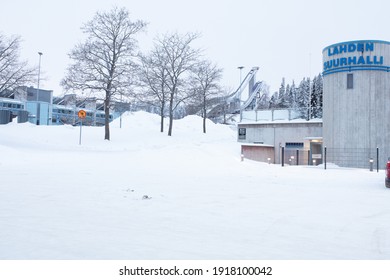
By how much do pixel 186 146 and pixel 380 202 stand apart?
19.3 m

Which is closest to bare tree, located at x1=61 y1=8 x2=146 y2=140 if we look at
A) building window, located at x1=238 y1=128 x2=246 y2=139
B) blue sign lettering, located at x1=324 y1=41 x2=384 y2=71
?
building window, located at x1=238 y1=128 x2=246 y2=139

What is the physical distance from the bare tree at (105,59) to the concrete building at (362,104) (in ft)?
57.0

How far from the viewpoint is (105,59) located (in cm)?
2866

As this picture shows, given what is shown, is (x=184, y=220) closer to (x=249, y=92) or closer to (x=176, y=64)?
(x=176, y=64)

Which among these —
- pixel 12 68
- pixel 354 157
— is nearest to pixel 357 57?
pixel 354 157

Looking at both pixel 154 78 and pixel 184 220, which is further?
pixel 154 78

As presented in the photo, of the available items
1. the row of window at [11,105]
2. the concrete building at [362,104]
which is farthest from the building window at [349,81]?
the row of window at [11,105]

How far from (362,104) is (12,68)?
3064 cm

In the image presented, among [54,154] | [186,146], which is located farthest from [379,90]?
[54,154]

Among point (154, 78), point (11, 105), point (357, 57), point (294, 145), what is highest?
point (11, 105)

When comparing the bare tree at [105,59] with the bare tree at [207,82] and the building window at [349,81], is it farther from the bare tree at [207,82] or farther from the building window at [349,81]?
the building window at [349,81]

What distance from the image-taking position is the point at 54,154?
2030 centimetres

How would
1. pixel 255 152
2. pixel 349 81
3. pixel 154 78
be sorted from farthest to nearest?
pixel 154 78, pixel 255 152, pixel 349 81
